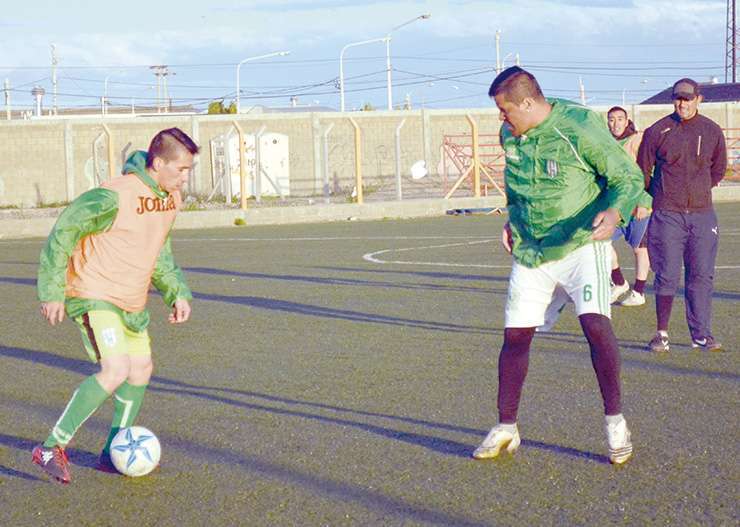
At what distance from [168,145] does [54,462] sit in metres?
1.56

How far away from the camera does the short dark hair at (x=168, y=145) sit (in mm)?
5836

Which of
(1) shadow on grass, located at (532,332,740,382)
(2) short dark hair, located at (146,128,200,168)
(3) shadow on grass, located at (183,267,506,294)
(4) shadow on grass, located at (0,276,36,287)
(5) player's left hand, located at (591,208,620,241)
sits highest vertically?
(2) short dark hair, located at (146,128,200,168)

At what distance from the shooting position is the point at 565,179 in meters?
6.09

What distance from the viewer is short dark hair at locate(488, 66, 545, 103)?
19.7ft

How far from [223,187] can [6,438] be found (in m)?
32.8

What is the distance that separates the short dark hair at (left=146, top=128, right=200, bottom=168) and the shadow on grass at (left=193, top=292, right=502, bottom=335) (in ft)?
16.7

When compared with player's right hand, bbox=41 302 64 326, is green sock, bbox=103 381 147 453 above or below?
below

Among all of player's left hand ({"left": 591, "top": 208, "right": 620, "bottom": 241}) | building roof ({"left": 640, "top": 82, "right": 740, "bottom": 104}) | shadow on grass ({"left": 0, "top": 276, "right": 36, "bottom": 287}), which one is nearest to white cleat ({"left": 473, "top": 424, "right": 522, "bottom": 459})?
player's left hand ({"left": 591, "top": 208, "right": 620, "bottom": 241})

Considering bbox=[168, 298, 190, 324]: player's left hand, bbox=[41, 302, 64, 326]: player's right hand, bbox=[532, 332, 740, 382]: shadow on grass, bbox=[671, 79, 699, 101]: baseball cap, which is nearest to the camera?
bbox=[41, 302, 64, 326]: player's right hand

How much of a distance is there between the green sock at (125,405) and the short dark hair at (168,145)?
111 centimetres

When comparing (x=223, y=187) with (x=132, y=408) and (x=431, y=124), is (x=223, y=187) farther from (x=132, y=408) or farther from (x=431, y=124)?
(x=132, y=408)

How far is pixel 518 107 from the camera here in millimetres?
6023

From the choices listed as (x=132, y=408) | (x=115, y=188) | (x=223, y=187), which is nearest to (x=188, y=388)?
(x=132, y=408)

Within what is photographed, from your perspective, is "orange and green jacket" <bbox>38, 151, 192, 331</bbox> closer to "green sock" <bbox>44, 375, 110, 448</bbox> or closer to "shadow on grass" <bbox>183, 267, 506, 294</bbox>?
"green sock" <bbox>44, 375, 110, 448</bbox>
